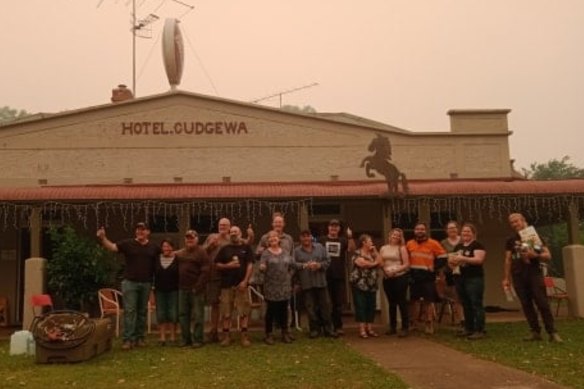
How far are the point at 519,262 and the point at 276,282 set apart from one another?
3375 mm

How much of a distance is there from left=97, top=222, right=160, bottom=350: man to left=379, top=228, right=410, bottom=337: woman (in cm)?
352

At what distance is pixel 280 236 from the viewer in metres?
9.34

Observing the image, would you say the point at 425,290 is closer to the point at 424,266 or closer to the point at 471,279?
the point at 424,266

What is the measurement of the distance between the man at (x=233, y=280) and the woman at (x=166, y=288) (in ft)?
2.24

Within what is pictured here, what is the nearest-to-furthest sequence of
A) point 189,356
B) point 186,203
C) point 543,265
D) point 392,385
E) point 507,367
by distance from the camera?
1. point 392,385
2. point 507,367
3. point 189,356
4. point 543,265
5. point 186,203

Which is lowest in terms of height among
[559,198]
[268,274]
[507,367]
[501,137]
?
[507,367]

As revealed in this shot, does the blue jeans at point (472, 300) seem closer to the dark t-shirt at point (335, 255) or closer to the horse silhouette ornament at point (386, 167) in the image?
the dark t-shirt at point (335, 255)

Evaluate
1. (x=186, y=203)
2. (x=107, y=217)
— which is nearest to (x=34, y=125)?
(x=107, y=217)

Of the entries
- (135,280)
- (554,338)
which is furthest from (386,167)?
(135,280)

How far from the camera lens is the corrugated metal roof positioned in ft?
39.3

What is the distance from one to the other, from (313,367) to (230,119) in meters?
10.1

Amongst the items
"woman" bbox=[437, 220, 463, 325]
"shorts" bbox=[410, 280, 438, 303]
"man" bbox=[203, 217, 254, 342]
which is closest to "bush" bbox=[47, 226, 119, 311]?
"man" bbox=[203, 217, 254, 342]

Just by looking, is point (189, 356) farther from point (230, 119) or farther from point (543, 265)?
point (230, 119)

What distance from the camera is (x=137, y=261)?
901cm
